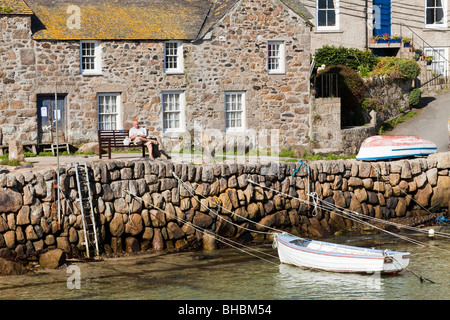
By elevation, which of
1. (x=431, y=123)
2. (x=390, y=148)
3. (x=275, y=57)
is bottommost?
(x=390, y=148)

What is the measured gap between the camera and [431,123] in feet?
115

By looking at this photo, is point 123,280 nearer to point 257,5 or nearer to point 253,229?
point 253,229

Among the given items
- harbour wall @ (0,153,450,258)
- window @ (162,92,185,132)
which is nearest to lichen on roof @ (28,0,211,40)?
window @ (162,92,185,132)

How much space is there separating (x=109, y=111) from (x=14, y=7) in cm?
478

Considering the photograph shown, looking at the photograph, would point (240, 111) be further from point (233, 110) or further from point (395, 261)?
point (395, 261)

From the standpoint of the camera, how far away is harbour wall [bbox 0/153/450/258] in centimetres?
2114

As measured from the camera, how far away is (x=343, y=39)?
39.4m

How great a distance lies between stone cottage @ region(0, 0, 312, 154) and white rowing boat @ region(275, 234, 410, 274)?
Result: 10261 mm

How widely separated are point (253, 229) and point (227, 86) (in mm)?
8208

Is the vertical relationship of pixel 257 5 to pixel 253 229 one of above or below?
above

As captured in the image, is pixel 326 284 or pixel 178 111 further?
pixel 178 111

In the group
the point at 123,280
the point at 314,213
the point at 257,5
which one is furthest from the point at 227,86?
the point at 123,280

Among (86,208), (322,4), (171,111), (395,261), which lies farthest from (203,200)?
(322,4)

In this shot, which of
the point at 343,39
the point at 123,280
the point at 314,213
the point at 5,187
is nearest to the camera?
the point at 123,280
